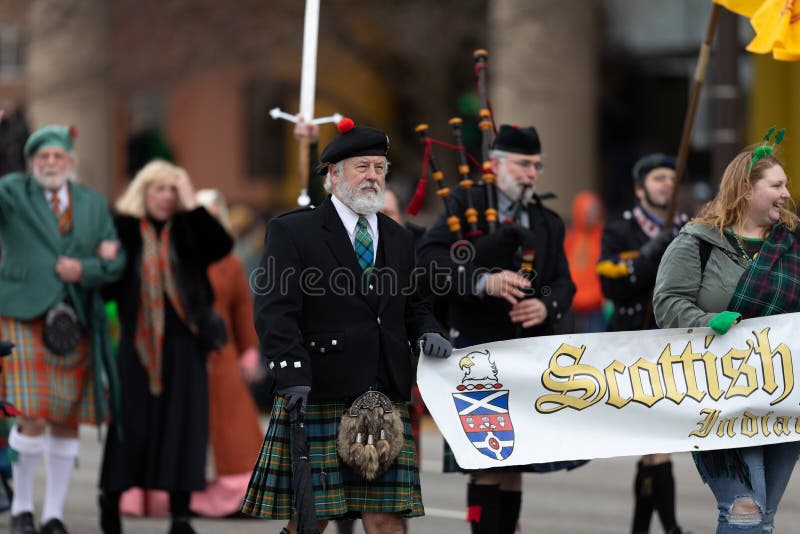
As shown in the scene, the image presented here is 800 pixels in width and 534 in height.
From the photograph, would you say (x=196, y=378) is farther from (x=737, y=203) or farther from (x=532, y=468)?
(x=737, y=203)

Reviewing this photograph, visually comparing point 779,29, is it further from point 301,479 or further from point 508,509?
point 301,479

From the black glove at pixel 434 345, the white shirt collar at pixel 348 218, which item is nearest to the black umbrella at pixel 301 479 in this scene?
the black glove at pixel 434 345

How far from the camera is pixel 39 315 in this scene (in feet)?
27.1

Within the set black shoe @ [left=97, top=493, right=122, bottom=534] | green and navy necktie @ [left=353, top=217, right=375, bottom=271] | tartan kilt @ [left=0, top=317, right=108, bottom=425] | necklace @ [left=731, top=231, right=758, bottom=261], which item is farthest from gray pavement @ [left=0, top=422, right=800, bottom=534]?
green and navy necktie @ [left=353, top=217, right=375, bottom=271]

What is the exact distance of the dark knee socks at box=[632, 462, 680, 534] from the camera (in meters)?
8.16

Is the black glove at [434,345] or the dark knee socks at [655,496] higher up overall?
the black glove at [434,345]

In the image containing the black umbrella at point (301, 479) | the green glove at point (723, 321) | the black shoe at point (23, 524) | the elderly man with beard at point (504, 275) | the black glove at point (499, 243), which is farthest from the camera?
the black shoe at point (23, 524)

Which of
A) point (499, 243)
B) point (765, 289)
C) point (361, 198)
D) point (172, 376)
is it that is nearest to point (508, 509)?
point (499, 243)

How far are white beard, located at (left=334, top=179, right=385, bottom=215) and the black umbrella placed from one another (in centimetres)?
82

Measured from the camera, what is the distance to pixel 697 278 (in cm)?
631

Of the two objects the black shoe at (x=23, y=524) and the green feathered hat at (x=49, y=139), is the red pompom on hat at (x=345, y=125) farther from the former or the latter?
the black shoe at (x=23, y=524)

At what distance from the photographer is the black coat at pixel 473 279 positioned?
23.5ft

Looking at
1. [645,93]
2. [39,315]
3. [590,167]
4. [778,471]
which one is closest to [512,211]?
[778,471]

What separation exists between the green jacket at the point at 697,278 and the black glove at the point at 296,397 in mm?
1483
